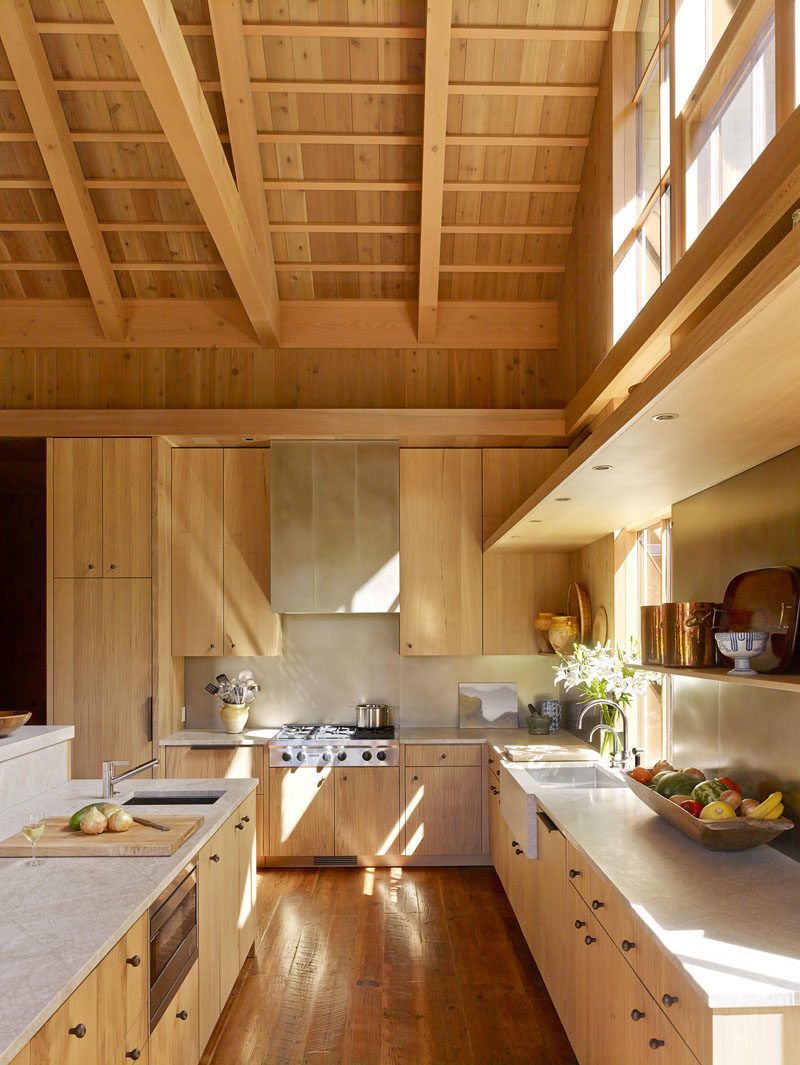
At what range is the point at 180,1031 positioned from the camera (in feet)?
8.86

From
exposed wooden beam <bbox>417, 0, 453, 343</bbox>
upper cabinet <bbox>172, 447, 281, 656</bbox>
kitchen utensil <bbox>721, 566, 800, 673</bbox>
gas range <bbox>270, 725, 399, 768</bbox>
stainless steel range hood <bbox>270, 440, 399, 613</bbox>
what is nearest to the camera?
kitchen utensil <bbox>721, 566, 800, 673</bbox>

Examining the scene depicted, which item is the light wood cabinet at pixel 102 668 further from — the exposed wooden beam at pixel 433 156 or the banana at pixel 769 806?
the banana at pixel 769 806

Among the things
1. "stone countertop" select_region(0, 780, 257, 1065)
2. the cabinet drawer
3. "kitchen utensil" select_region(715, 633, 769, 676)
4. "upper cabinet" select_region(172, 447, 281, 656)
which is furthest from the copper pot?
"upper cabinet" select_region(172, 447, 281, 656)

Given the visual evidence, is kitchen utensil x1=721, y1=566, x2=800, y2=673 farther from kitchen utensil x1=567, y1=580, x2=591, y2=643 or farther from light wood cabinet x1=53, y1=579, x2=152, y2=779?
light wood cabinet x1=53, y1=579, x2=152, y2=779

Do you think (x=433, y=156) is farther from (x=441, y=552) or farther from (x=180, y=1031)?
(x=180, y=1031)

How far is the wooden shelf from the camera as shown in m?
2.04

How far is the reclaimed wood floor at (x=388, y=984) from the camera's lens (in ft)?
10.6

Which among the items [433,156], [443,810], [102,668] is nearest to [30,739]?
[102,668]

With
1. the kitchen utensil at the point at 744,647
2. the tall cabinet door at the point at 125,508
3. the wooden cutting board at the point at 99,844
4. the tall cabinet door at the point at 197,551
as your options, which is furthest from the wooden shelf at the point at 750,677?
the tall cabinet door at the point at 125,508

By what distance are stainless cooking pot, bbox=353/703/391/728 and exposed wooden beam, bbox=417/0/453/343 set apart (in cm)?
250

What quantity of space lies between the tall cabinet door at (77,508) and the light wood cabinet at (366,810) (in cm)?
206

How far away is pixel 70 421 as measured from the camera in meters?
5.57

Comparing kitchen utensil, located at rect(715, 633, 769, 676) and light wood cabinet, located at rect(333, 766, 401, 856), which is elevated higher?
kitchen utensil, located at rect(715, 633, 769, 676)

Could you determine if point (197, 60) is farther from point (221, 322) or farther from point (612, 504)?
point (612, 504)
